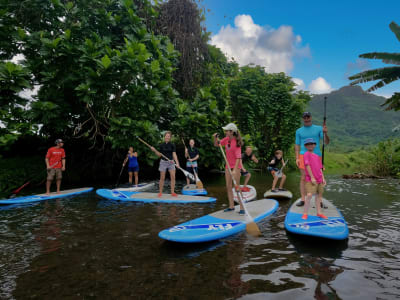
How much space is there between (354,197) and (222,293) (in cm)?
827

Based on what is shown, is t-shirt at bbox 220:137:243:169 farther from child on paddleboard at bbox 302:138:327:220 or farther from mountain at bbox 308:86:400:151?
mountain at bbox 308:86:400:151

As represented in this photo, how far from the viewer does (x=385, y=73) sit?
13.1 meters

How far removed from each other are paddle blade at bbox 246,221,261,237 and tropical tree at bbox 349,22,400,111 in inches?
475

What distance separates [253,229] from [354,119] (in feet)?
399

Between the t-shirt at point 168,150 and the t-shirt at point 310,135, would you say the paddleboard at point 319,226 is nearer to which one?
the t-shirt at point 310,135

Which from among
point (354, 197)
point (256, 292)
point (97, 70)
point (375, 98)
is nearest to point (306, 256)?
point (256, 292)

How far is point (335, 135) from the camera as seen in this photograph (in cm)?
8700

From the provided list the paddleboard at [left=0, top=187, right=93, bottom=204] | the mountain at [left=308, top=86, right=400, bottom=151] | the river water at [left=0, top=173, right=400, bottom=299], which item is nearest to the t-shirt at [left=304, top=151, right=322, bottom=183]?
the river water at [left=0, top=173, right=400, bottom=299]

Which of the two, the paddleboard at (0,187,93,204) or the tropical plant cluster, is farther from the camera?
the tropical plant cluster

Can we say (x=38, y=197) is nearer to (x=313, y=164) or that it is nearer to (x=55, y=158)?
(x=55, y=158)

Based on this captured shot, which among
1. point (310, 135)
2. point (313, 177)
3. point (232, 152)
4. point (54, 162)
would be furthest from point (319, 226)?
point (54, 162)

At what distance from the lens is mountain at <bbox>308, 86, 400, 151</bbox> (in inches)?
3118

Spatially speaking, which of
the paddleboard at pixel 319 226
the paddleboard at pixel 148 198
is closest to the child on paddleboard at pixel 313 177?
the paddleboard at pixel 319 226

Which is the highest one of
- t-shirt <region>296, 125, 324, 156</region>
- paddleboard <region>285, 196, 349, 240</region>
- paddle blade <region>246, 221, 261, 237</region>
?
t-shirt <region>296, 125, 324, 156</region>
